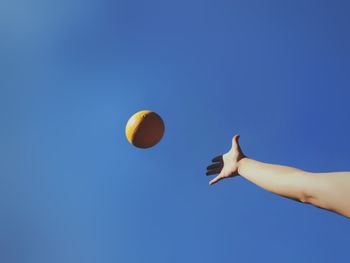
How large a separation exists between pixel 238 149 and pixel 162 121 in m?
4.43

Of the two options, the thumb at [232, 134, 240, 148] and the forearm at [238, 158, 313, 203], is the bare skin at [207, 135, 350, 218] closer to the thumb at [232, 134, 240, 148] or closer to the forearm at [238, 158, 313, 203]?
the forearm at [238, 158, 313, 203]

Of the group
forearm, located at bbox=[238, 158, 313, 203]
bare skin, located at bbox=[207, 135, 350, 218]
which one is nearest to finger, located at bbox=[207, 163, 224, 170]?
bare skin, located at bbox=[207, 135, 350, 218]

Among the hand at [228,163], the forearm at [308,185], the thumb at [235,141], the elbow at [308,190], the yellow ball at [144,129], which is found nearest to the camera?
the forearm at [308,185]

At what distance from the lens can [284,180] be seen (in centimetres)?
289

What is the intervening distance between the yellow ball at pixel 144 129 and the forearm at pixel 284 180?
5330mm

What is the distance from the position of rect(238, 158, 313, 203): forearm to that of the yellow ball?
17.5 ft

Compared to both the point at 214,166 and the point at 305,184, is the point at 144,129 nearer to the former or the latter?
the point at 214,166

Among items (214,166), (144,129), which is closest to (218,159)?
(214,166)

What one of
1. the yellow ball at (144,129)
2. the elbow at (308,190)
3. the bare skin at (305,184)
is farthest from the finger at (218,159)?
the yellow ball at (144,129)

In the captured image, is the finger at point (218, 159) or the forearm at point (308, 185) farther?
the finger at point (218, 159)

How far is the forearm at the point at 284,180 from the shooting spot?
2684mm

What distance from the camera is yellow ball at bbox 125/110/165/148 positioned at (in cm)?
862

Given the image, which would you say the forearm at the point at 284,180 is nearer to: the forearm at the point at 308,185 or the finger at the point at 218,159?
the forearm at the point at 308,185

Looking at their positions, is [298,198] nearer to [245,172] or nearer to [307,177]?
[307,177]
